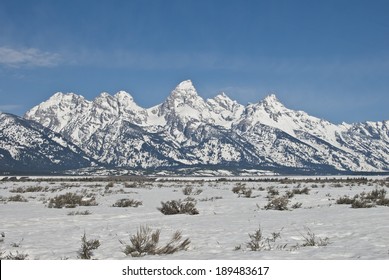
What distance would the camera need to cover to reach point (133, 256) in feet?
32.9

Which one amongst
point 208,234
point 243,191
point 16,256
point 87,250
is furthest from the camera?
point 243,191

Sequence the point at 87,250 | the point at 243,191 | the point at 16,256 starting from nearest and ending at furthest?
the point at 16,256
the point at 87,250
the point at 243,191

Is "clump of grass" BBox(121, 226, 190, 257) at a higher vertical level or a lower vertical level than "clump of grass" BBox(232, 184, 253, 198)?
lower

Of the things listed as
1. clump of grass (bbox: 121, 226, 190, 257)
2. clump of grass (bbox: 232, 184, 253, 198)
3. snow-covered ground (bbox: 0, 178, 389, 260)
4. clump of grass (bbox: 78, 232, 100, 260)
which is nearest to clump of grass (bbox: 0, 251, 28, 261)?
snow-covered ground (bbox: 0, 178, 389, 260)

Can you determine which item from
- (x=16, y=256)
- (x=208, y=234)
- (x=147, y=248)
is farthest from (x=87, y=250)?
(x=208, y=234)

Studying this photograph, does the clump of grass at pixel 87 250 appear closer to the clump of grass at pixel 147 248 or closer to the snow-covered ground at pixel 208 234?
the snow-covered ground at pixel 208 234

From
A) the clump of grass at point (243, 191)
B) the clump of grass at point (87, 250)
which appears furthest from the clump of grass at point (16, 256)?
the clump of grass at point (243, 191)

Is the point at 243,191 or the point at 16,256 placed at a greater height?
the point at 243,191

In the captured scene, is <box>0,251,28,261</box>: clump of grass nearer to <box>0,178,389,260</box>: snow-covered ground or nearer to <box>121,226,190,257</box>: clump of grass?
<box>0,178,389,260</box>: snow-covered ground

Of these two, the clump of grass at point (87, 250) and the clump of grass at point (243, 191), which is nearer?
the clump of grass at point (87, 250)

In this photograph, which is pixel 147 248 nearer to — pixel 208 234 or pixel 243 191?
pixel 208 234
